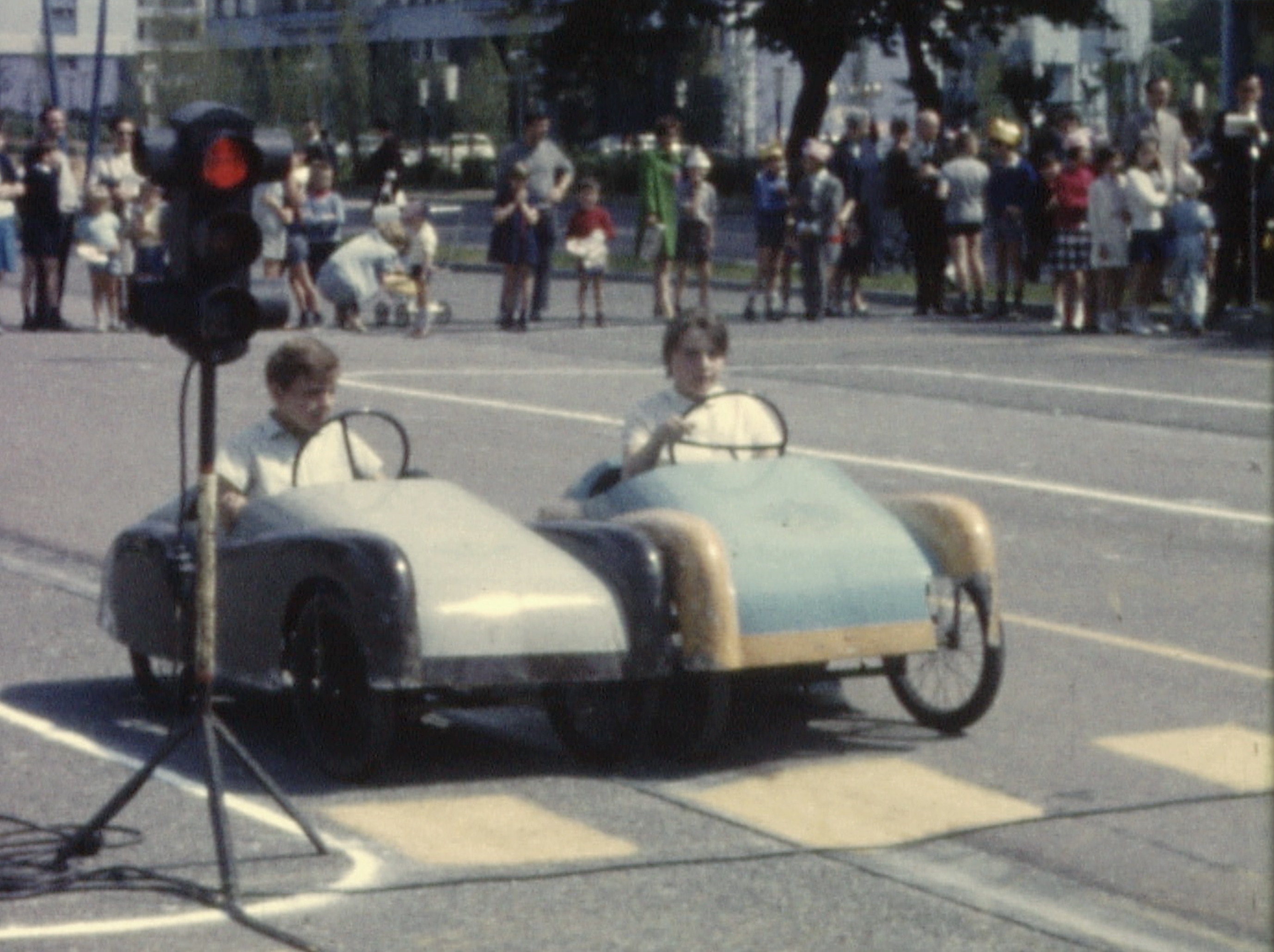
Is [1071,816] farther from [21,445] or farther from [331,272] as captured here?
[331,272]

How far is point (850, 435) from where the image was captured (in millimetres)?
17641

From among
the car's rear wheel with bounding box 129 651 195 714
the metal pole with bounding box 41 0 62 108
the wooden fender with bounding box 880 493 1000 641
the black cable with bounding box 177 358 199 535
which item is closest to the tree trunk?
the metal pole with bounding box 41 0 62 108

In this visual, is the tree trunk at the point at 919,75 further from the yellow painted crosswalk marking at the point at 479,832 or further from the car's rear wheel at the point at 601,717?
the yellow painted crosswalk marking at the point at 479,832

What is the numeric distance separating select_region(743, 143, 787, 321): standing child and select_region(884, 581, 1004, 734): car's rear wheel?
18.4 meters

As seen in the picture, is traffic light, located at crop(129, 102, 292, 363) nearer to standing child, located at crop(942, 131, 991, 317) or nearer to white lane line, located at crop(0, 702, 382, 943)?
white lane line, located at crop(0, 702, 382, 943)

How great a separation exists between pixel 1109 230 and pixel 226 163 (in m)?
19.0

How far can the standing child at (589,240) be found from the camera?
87.4ft

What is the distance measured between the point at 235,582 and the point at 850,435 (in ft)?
31.1

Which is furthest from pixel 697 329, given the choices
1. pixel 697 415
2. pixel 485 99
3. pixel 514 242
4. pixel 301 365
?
pixel 485 99

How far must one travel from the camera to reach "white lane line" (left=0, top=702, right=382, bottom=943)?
21.0ft

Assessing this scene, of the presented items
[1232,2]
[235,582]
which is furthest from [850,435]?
[1232,2]

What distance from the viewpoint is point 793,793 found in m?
7.96

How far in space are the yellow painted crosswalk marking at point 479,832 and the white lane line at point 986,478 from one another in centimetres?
500

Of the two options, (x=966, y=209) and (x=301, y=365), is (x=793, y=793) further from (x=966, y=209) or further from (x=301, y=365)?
(x=966, y=209)
